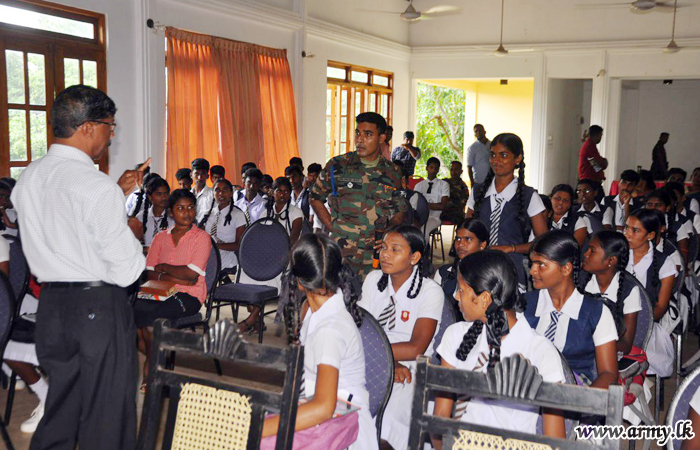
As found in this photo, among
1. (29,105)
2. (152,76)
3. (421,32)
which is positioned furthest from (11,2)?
(421,32)

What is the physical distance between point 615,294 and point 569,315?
66 cm

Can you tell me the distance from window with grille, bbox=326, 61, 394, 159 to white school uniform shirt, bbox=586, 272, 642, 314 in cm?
804

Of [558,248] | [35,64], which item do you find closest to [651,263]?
[558,248]

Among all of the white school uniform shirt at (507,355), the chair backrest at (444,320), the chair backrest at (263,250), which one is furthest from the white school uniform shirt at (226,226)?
the white school uniform shirt at (507,355)

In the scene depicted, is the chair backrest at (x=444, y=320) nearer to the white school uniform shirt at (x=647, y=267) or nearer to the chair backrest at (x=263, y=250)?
the white school uniform shirt at (x=647, y=267)

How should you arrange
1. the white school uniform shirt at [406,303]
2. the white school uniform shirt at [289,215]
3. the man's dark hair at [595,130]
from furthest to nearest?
the man's dark hair at [595,130] → the white school uniform shirt at [289,215] → the white school uniform shirt at [406,303]

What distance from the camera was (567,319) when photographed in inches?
98.6

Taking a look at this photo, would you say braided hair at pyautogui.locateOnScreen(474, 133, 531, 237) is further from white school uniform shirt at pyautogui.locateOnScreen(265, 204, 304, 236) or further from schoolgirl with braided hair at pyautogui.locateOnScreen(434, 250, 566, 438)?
white school uniform shirt at pyautogui.locateOnScreen(265, 204, 304, 236)

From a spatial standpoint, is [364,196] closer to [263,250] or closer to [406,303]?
[406,303]

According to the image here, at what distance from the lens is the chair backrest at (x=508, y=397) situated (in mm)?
1427

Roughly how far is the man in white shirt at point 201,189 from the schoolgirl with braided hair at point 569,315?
3661mm

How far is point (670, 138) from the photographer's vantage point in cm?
1407

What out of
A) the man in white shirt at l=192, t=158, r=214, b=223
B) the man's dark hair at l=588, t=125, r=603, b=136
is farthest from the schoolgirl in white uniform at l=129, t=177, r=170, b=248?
the man's dark hair at l=588, t=125, r=603, b=136

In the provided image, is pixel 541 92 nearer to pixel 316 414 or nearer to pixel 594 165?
pixel 594 165
